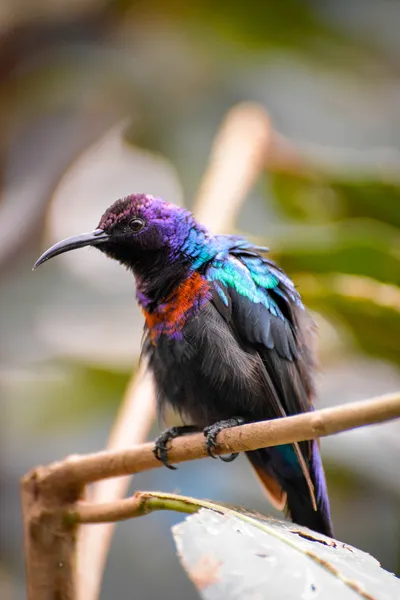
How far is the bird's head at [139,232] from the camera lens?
7.95ft

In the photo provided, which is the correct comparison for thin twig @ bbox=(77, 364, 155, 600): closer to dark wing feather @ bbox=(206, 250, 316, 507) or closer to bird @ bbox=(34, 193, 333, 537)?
bird @ bbox=(34, 193, 333, 537)

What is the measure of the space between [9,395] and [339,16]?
3283mm

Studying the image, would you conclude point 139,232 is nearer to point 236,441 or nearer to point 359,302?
point 359,302

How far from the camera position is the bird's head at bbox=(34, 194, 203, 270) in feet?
7.95

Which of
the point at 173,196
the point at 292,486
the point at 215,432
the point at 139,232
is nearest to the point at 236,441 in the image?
the point at 215,432

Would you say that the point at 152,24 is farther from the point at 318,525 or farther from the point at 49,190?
the point at 318,525

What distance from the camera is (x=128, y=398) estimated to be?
248 centimetres

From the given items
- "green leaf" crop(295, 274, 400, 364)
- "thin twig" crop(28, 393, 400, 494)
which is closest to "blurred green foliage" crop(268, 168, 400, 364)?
"green leaf" crop(295, 274, 400, 364)

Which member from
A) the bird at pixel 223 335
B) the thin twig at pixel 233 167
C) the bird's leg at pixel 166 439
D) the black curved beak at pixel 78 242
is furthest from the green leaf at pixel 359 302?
the black curved beak at pixel 78 242

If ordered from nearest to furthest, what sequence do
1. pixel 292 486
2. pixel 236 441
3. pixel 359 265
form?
pixel 236 441 → pixel 292 486 → pixel 359 265

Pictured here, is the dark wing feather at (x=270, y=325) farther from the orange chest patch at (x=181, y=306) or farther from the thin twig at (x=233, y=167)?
the thin twig at (x=233, y=167)

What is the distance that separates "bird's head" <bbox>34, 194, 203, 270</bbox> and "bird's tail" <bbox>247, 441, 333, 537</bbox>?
2.30 ft

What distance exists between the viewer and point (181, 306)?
2.27 m

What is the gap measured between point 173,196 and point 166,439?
221 cm
